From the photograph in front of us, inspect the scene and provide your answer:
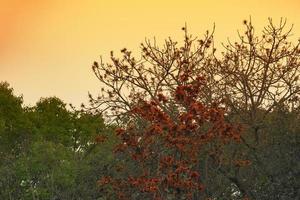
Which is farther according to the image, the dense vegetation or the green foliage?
the green foliage

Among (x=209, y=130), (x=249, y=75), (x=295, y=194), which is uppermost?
(x=249, y=75)

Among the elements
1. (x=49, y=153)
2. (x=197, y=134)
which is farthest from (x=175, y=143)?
(x=49, y=153)

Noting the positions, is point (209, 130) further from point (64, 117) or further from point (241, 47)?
Result: point (64, 117)

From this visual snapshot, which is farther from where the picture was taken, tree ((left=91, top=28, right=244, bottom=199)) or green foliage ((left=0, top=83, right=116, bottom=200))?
green foliage ((left=0, top=83, right=116, bottom=200))

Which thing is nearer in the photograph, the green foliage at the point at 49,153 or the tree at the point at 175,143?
the tree at the point at 175,143

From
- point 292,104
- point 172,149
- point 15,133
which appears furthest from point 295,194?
point 15,133

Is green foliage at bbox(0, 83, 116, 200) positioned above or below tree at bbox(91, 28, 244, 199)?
above

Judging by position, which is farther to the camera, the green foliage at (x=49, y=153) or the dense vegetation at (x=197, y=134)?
the green foliage at (x=49, y=153)

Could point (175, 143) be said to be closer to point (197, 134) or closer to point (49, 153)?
point (197, 134)

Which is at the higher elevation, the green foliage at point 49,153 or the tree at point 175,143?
the green foliage at point 49,153

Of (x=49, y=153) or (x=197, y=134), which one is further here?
(x=49, y=153)

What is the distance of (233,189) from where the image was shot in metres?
20.0

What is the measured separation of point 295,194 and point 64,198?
9397 mm

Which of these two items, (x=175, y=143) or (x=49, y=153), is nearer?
(x=175, y=143)
